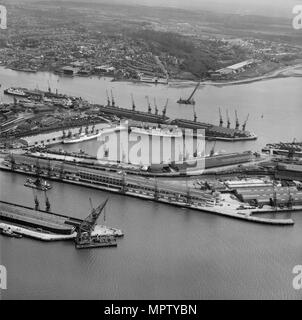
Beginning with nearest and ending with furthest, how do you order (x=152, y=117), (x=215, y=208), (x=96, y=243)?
(x=96, y=243)
(x=215, y=208)
(x=152, y=117)

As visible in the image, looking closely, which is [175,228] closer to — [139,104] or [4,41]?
[139,104]

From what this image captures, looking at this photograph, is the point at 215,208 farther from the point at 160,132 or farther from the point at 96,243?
the point at 160,132

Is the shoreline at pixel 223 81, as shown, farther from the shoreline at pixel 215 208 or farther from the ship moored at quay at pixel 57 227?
the ship moored at quay at pixel 57 227

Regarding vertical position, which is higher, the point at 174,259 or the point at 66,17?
the point at 66,17

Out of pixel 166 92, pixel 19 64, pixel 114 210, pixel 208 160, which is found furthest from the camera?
pixel 19 64

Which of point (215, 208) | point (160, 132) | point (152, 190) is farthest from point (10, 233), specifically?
point (160, 132)

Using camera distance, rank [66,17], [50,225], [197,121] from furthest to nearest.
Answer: [66,17], [197,121], [50,225]

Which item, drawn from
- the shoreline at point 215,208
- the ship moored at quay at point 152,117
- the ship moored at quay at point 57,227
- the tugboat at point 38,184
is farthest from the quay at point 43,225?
the ship moored at quay at point 152,117

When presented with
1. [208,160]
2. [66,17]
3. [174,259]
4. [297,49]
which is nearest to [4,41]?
[66,17]

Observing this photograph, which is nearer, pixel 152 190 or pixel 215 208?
pixel 215 208
